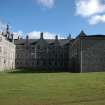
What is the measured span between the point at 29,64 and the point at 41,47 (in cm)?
752

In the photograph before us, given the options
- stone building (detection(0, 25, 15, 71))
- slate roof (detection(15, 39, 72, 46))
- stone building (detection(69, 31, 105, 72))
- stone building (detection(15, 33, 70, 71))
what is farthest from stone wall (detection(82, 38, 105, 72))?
slate roof (detection(15, 39, 72, 46))

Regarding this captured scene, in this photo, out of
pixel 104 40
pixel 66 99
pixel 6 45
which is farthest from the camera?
pixel 6 45

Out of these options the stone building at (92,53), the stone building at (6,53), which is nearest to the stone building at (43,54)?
the stone building at (6,53)

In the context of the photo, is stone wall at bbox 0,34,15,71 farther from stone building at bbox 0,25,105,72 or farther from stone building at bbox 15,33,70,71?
stone building at bbox 15,33,70,71

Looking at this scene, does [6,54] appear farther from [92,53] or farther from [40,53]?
[92,53]

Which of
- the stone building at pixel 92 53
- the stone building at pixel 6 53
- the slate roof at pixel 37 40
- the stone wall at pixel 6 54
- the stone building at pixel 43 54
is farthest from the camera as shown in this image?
the slate roof at pixel 37 40

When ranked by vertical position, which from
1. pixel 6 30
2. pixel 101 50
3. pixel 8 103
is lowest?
pixel 8 103

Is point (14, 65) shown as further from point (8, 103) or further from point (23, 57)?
point (8, 103)

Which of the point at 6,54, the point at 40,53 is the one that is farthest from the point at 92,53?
the point at 40,53

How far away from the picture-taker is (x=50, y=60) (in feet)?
373

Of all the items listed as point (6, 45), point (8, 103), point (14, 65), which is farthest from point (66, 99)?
point (14, 65)

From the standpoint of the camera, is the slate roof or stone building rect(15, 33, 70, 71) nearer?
stone building rect(15, 33, 70, 71)

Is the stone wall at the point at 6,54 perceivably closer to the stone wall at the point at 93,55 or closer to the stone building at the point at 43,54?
the stone building at the point at 43,54

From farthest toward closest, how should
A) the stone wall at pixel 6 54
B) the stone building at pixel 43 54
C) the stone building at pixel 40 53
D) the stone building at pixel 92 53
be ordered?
the stone building at pixel 43 54 → the stone building at pixel 40 53 → the stone wall at pixel 6 54 → the stone building at pixel 92 53
